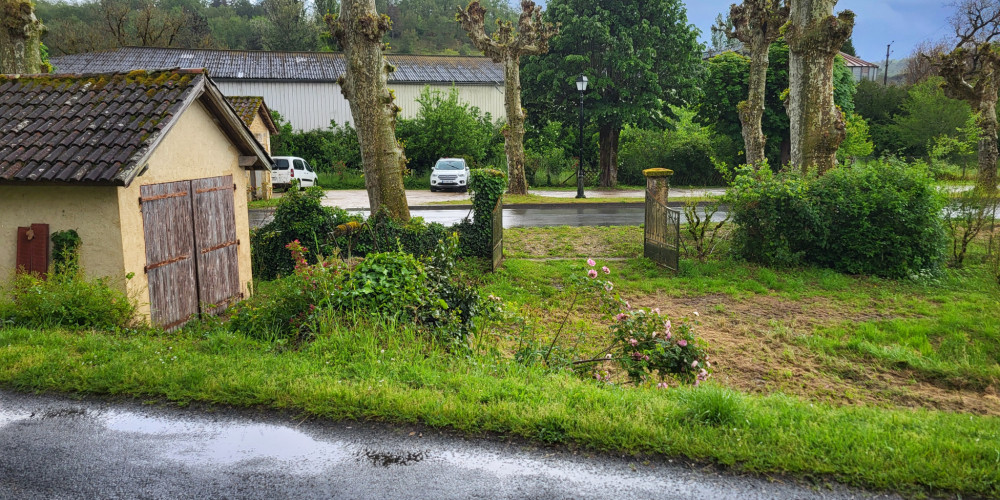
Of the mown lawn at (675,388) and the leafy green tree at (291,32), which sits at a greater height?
the leafy green tree at (291,32)

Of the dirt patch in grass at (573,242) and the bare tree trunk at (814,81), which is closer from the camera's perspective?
the bare tree trunk at (814,81)

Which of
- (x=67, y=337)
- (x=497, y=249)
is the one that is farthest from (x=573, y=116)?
(x=67, y=337)

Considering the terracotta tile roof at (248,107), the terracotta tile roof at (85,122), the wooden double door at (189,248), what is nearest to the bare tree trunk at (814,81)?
the wooden double door at (189,248)

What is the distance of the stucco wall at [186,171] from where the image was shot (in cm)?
825

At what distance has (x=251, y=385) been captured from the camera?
5.39 meters

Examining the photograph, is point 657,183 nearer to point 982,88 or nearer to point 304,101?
point 982,88

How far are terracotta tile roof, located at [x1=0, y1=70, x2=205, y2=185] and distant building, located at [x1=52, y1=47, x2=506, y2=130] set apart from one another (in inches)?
1176

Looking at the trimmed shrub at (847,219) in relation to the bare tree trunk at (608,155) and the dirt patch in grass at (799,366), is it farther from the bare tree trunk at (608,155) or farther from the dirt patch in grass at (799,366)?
the bare tree trunk at (608,155)

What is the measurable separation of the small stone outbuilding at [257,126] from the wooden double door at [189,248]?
1633cm

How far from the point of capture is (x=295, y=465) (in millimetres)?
4348

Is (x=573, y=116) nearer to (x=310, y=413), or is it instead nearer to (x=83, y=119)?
(x=83, y=119)

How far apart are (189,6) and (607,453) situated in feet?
256

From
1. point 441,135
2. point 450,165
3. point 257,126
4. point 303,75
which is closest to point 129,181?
point 257,126

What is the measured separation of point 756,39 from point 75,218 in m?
20.2
